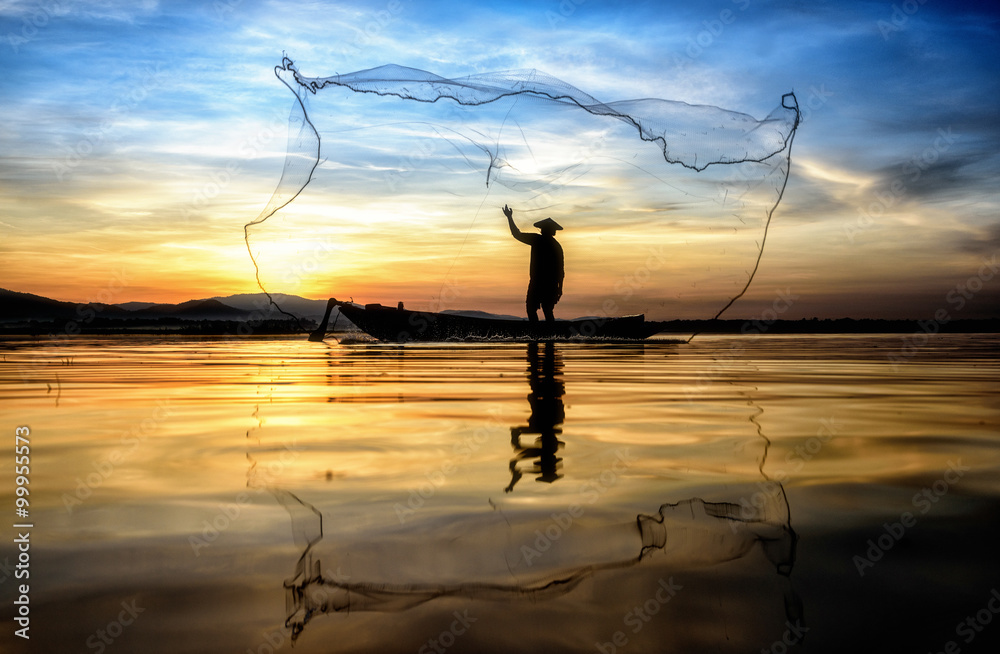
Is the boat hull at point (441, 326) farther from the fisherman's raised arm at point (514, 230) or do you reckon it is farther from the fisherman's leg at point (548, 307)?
the fisherman's raised arm at point (514, 230)

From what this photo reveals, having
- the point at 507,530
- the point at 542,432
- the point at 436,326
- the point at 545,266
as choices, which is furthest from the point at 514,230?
the point at 507,530

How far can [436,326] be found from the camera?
25766 millimetres

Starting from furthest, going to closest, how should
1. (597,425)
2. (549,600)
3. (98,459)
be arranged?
(597,425)
(98,459)
(549,600)

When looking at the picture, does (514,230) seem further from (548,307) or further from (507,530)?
(507,530)

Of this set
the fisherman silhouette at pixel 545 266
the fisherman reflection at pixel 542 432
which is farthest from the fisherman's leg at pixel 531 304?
the fisherman reflection at pixel 542 432

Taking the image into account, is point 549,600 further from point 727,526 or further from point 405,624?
point 727,526

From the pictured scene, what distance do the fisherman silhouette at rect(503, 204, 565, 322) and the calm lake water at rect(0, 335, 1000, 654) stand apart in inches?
635

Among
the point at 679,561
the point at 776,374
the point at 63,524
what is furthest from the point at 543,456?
the point at 776,374

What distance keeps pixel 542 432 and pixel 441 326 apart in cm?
2031

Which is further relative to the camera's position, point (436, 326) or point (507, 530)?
point (436, 326)

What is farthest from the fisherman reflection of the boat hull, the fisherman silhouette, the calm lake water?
the boat hull

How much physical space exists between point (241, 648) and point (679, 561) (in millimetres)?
1528

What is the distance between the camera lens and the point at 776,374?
11695 millimetres

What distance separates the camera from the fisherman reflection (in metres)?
4.32
